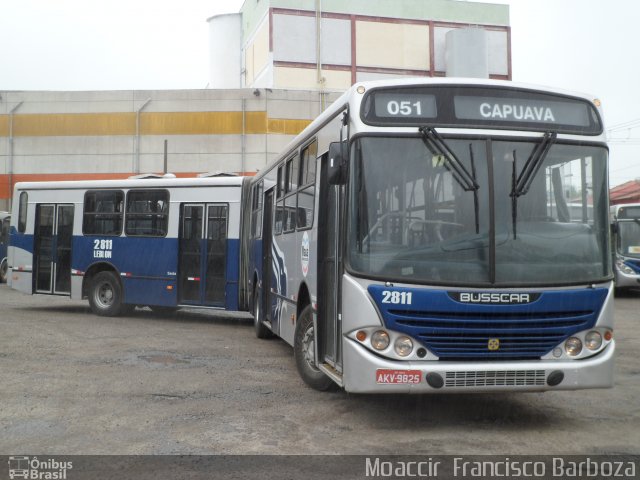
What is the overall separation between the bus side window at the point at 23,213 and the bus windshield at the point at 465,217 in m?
12.5

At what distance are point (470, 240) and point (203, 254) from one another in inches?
365

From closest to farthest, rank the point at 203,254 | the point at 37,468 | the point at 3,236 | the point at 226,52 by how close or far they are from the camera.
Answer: the point at 37,468, the point at 203,254, the point at 3,236, the point at 226,52

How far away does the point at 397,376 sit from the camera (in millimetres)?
6102

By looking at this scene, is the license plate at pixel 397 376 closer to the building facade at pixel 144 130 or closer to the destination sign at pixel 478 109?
the destination sign at pixel 478 109

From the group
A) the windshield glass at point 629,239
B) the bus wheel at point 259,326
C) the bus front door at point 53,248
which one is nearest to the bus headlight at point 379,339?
the bus wheel at point 259,326

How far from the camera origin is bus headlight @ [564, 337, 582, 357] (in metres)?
6.41

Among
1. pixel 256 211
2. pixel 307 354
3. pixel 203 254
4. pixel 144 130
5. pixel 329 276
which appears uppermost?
pixel 144 130

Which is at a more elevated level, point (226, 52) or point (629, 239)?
point (226, 52)

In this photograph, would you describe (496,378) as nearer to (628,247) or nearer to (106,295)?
(106,295)

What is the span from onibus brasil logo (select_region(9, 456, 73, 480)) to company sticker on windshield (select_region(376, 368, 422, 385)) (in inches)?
Result: 95.2

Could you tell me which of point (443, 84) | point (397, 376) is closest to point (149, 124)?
point (443, 84)

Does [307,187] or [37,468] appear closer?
[37,468]

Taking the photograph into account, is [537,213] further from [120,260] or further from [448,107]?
[120,260]

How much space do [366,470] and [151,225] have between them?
10.9 metres
